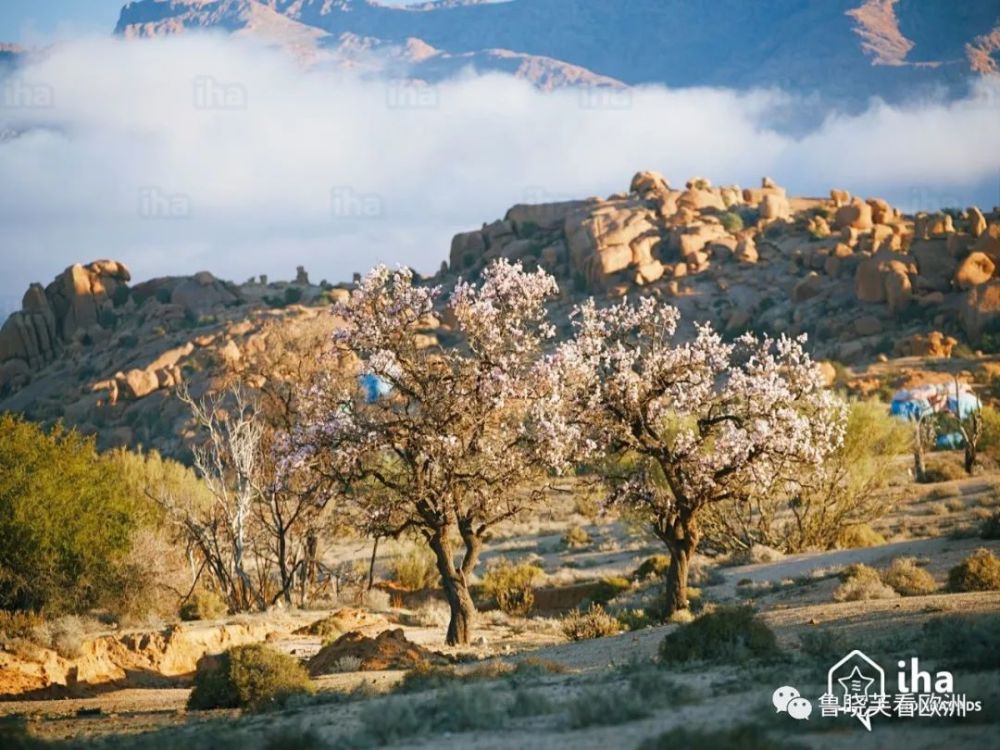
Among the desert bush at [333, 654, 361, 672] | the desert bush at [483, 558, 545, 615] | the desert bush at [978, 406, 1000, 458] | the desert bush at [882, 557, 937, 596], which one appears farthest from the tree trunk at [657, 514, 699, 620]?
the desert bush at [978, 406, 1000, 458]

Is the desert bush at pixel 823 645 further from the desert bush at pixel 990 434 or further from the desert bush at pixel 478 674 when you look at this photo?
the desert bush at pixel 990 434

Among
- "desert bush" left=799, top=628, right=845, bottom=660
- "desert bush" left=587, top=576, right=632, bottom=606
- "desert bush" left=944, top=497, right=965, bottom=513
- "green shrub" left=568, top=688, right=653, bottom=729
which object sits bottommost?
"desert bush" left=587, top=576, right=632, bottom=606

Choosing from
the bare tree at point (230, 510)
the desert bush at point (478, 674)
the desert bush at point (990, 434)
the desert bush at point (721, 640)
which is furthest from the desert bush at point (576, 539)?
the desert bush at point (721, 640)

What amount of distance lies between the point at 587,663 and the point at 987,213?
96.6 metres

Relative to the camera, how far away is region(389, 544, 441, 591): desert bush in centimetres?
4025

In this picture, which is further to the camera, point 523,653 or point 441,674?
point 523,653

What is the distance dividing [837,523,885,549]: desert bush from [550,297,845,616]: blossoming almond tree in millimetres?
14114

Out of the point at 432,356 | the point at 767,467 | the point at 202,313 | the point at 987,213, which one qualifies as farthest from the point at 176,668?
the point at 987,213

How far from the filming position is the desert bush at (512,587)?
115ft

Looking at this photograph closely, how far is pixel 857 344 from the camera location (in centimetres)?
7962

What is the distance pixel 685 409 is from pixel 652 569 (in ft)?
47.9

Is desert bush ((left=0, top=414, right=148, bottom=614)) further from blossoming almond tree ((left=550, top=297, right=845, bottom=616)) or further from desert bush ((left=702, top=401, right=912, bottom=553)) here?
desert bush ((left=702, top=401, right=912, bottom=553))

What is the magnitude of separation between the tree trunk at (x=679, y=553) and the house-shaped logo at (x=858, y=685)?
29.8 ft

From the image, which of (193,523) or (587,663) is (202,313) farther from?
(587,663)
